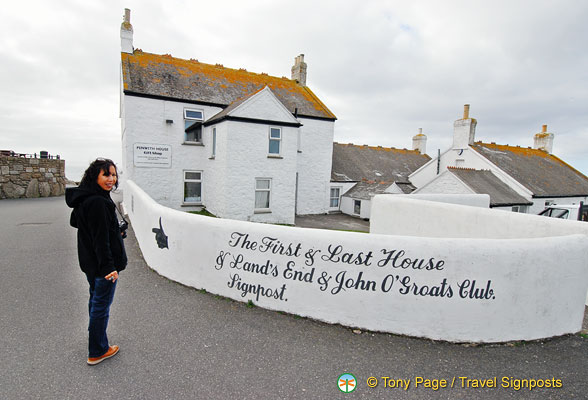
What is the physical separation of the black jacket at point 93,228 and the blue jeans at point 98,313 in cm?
14

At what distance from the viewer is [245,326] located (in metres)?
4.36

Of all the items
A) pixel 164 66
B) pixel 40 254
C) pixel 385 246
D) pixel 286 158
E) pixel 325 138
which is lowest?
pixel 40 254

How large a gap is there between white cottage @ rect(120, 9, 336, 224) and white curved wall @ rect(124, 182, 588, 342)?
10724 mm

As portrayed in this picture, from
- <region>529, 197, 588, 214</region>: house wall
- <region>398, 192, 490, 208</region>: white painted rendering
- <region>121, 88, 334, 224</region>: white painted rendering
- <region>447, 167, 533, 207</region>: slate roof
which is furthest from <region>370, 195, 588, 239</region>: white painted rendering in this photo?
<region>529, 197, 588, 214</region>: house wall

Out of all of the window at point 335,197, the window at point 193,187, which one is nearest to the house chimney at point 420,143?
the window at point 335,197

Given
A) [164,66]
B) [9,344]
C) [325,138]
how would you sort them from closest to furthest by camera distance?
[9,344], [164,66], [325,138]

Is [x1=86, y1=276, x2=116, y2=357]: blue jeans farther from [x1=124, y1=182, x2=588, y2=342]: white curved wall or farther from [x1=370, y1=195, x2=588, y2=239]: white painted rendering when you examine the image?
[x1=370, y1=195, x2=588, y2=239]: white painted rendering

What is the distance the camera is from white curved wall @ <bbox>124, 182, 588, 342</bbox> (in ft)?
13.6

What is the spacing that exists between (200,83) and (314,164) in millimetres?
8587

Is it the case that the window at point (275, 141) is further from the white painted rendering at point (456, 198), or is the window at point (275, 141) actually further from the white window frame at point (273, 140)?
the white painted rendering at point (456, 198)

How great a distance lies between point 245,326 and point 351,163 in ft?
72.6

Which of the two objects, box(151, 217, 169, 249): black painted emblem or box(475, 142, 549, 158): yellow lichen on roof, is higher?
box(475, 142, 549, 158): yellow lichen on roof

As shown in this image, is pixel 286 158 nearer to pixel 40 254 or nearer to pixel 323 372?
pixel 40 254

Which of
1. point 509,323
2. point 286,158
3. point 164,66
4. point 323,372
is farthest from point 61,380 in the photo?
point 164,66
